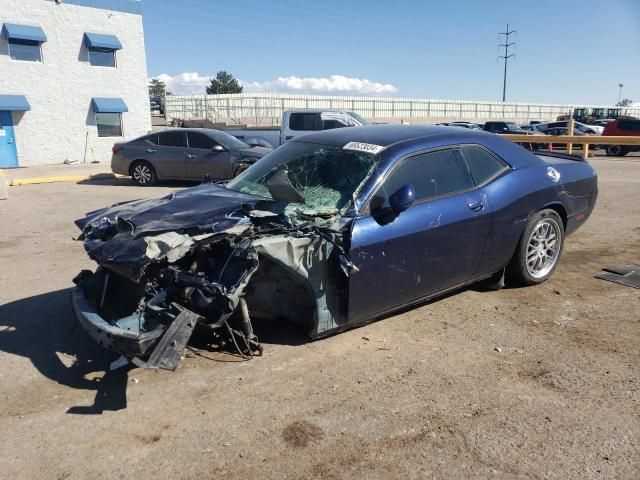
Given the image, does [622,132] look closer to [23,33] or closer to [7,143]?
[23,33]

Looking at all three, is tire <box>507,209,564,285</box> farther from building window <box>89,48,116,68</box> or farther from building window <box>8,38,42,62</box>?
building window <box>89,48,116,68</box>

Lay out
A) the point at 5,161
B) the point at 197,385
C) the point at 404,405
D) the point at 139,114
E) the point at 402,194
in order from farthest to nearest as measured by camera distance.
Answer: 1. the point at 139,114
2. the point at 5,161
3. the point at 402,194
4. the point at 197,385
5. the point at 404,405

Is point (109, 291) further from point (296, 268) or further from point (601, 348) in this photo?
point (601, 348)

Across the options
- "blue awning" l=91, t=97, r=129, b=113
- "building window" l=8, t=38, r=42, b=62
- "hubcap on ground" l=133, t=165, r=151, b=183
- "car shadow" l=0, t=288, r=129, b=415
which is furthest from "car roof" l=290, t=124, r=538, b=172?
"blue awning" l=91, t=97, r=129, b=113

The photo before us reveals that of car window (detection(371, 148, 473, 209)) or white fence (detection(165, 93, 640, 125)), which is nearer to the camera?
car window (detection(371, 148, 473, 209))

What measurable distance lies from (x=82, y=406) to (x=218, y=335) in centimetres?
110

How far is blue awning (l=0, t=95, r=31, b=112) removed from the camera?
64.5 feet

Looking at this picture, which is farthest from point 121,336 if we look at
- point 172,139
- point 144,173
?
point 144,173

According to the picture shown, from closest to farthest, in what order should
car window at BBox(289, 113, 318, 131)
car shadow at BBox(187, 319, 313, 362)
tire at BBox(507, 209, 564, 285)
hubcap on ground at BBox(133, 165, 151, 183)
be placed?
1. car shadow at BBox(187, 319, 313, 362)
2. tire at BBox(507, 209, 564, 285)
3. hubcap on ground at BBox(133, 165, 151, 183)
4. car window at BBox(289, 113, 318, 131)

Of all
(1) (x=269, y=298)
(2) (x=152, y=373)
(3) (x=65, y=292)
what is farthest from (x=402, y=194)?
(3) (x=65, y=292)

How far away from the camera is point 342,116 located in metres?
15.3

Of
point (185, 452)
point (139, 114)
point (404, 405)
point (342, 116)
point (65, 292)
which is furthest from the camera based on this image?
point (139, 114)

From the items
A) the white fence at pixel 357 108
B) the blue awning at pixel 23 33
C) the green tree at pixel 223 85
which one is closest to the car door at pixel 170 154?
the blue awning at pixel 23 33

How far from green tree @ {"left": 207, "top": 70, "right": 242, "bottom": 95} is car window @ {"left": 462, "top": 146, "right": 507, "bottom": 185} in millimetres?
97120
